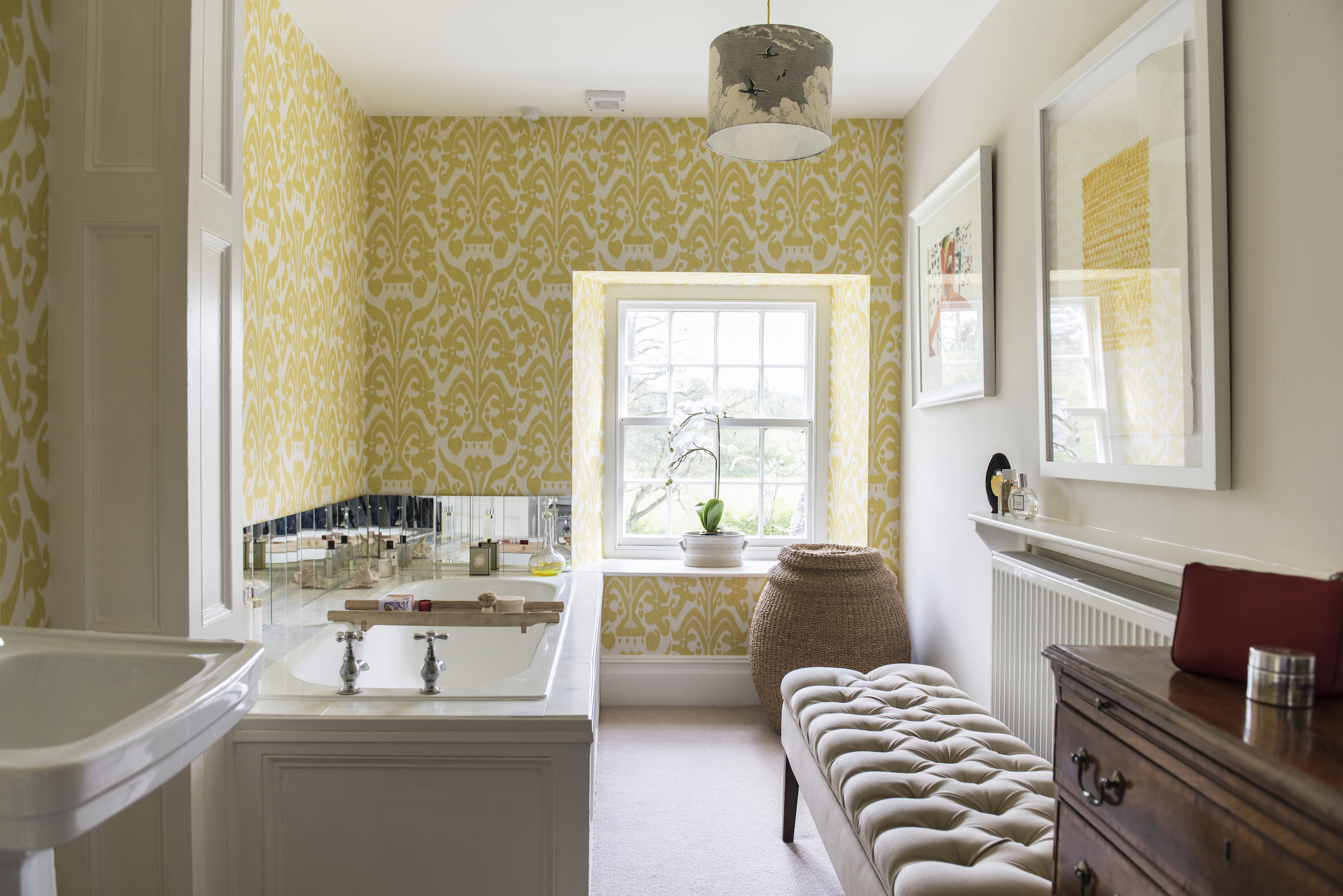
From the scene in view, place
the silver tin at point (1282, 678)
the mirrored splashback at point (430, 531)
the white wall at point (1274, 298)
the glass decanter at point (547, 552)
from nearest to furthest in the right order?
1. the silver tin at point (1282, 678)
2. the white wall at point (1274, 298)
3. the mirrored splashback at point (430, 531)
4. the glass decanter at point (547, 552)

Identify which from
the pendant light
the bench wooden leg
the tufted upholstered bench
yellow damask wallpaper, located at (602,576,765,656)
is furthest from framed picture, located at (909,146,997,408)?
the bench wooden leg

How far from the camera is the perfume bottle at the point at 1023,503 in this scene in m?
2.08

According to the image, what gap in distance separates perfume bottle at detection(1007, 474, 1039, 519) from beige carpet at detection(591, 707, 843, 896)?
44.5 inches

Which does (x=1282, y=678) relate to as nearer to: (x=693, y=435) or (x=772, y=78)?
(x=772, y=78)

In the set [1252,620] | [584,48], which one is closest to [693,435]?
[584,48]

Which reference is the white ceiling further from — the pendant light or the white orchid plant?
the white orchid plant

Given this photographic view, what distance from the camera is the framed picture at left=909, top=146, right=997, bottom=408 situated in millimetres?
2443

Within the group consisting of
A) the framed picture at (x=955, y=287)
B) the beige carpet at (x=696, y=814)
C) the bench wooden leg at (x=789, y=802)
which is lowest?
the beige carpet at (x=696, y=814)

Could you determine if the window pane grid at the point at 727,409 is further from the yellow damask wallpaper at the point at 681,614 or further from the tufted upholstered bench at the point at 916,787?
the tufted upholstered bench at the point at 916,787

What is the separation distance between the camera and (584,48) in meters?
2.81

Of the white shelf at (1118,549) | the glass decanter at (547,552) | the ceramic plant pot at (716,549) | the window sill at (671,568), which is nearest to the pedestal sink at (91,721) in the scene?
the white shelf at (1118,549)

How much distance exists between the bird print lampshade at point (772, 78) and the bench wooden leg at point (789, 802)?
177 centimetres

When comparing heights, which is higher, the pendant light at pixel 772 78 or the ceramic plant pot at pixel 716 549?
the pendant light at pixel 772 78

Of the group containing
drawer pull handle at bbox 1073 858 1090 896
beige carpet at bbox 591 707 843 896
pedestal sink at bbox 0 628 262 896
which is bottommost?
beige carpet at bbox 591 707 843 896
